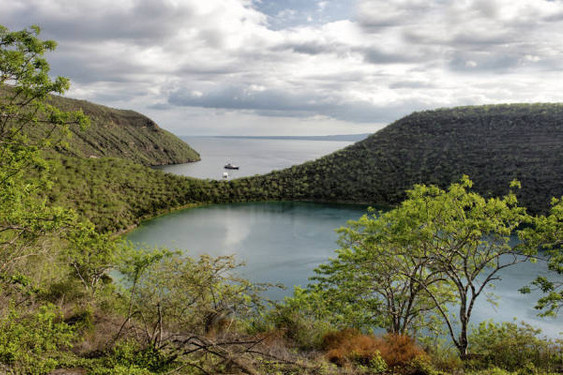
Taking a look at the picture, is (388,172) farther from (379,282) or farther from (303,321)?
(303,321)

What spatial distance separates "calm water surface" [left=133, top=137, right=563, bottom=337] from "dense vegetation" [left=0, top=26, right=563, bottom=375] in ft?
32.2

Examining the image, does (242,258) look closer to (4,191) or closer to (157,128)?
(4,191)

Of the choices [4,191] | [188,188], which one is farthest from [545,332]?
[188,188]

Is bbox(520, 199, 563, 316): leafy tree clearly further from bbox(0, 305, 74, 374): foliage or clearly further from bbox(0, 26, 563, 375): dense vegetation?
bbox(0, 305, 74, 374): foliage

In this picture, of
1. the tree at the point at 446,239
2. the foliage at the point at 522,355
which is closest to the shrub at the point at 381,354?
the tree at the point at 446,239

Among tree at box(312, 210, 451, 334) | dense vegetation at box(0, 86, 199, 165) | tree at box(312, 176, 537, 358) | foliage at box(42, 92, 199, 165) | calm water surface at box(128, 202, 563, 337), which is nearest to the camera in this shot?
tree at box(312, 176, 537, 358)

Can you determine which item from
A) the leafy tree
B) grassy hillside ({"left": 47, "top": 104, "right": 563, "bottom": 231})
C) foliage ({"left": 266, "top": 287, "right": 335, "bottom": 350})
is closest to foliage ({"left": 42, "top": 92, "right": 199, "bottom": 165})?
grassy hillside ({"left": 47, "top": 104, "right": 563, "bottom": 231})

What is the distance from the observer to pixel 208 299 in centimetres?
1424

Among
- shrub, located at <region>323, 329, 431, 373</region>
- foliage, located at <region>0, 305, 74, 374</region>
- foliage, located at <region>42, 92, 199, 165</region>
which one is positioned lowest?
shrub, located at <region>323, 329, 431, 373</region>

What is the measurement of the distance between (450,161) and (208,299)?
219ft

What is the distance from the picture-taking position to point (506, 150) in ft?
214

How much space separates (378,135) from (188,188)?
51.1 meters

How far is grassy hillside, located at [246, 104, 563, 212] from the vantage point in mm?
58250

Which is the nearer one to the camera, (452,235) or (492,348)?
(492,348)
